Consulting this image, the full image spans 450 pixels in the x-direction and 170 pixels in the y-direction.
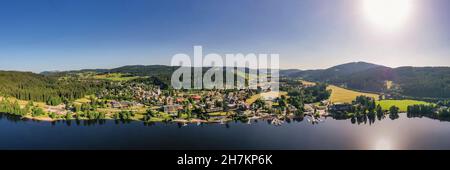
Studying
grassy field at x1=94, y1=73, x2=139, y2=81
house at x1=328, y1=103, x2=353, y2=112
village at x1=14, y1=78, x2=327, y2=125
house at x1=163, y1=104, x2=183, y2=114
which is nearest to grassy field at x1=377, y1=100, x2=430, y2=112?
house at x1=328, y1=103, x2=353, y2=112

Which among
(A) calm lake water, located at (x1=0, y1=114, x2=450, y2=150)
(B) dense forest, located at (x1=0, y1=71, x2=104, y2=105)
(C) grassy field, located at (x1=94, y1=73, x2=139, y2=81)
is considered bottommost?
(A) calm lake water, located at (x1=0, y1=114, x2=450, y2=150)

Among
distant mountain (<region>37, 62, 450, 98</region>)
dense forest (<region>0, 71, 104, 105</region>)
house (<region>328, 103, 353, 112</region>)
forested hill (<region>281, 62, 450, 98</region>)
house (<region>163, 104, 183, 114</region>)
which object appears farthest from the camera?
distant mountain (<region>37, 62, 450, 98</region>)

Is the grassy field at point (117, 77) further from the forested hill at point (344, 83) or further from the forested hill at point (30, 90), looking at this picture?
the forested hill at point (30, 90)

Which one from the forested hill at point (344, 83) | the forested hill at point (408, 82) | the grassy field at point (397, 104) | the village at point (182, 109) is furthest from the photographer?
the forested hill at point (408, 82)

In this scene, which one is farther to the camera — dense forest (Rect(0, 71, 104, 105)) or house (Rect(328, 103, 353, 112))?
dense forest (Rect(0, 71, 104, 105))

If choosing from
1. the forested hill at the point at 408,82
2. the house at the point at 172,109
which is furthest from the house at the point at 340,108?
A: the forested hill at the point at 408,82

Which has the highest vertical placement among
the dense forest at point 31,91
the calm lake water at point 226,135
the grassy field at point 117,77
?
the grassy field at point 117,77

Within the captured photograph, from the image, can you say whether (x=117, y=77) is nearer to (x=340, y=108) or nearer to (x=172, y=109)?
(x=172, y=109)

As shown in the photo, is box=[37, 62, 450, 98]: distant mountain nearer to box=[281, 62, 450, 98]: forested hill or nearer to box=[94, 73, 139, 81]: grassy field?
box=[281, 62, 450, 98]: forested hill
